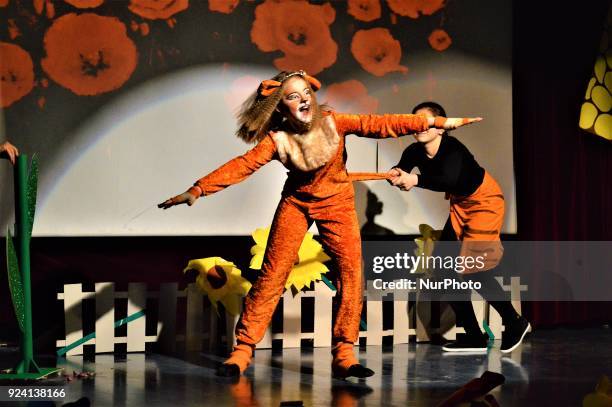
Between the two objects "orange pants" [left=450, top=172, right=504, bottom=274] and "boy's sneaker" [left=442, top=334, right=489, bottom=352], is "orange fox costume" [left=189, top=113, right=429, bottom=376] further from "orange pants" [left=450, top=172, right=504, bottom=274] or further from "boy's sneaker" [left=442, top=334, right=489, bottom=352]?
"orange pants" [left=450, top=172, right=504, bottom=274]

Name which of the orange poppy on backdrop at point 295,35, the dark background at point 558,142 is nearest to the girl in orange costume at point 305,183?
the orange poppy on backdrop at point 295,35

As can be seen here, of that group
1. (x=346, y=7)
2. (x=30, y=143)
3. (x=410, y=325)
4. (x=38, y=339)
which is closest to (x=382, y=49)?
(x=346, y=7)

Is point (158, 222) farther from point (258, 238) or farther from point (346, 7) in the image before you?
point (346, 7)

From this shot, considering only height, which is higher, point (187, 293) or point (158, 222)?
point (158, 222)

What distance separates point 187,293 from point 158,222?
44cm

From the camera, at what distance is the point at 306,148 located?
4270 mm

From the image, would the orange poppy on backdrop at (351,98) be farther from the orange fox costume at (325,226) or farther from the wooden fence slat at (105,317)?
the wooden fence slat at (105,317)

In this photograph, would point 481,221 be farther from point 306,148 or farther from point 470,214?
point 306,148

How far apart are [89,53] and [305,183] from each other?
153cm

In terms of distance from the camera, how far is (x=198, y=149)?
5340 mm

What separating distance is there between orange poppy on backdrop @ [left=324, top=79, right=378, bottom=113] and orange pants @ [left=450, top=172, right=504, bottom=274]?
2.37 ft

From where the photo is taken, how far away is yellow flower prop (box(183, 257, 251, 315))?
497 cm

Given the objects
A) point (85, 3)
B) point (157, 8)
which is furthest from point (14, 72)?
point (157, 8)

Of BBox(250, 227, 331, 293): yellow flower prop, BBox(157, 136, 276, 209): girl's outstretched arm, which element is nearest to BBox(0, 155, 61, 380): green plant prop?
BBox(157, 136, 276, 209): girl's outstretched arm
